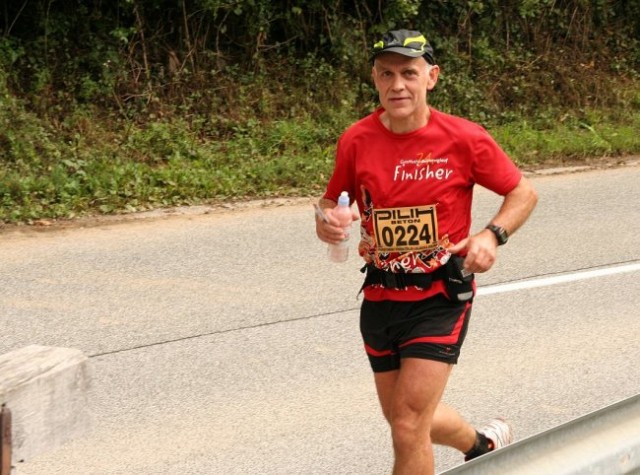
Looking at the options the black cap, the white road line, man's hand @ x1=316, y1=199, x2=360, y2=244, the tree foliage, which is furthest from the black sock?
the tree foliage

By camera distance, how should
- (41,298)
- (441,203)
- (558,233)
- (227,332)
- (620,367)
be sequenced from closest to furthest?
(441,203)
(620,367)
(227,332)
(41,298)
(558,233)

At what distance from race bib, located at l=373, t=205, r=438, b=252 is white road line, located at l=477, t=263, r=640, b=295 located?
13.6 feet

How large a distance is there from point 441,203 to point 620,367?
10.0ft

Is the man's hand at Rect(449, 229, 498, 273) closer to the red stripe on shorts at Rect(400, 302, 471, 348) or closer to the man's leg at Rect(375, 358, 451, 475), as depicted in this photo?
the red stripe on shorts at Rect(400, 302, 471, 348)

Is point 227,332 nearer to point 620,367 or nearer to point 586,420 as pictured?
point 620,367

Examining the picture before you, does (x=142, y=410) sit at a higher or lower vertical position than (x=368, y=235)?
lower

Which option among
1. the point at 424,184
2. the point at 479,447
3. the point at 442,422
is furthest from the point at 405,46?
the point at 479,447

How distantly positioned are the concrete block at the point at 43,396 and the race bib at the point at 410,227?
7.05 ft

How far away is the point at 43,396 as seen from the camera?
2443mm

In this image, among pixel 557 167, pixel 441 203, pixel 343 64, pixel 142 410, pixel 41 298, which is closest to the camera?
pixel 441 203

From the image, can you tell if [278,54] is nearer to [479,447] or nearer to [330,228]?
[479,447]

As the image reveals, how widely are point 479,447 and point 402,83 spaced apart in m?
1.68

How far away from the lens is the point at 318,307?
8242 mm

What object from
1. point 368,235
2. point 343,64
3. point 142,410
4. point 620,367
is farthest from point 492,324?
point 343,64
